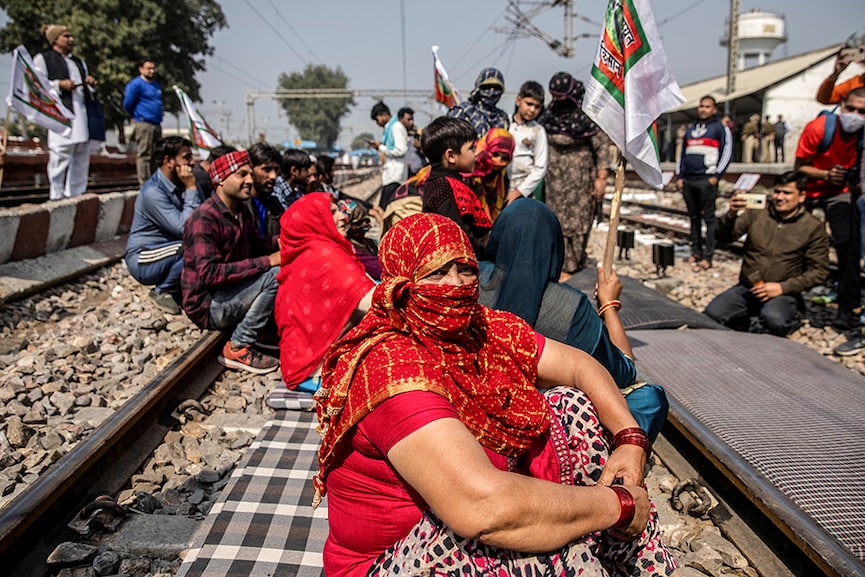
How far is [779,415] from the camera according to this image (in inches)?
125

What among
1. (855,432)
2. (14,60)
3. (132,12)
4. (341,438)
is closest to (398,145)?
(14,60)

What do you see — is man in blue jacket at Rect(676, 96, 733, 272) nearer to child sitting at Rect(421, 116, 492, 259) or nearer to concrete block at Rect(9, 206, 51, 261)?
child sitting at Rect(421, 116, 492, 259)

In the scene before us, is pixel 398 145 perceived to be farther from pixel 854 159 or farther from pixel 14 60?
pixel 854 159

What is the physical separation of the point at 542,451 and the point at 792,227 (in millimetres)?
4384

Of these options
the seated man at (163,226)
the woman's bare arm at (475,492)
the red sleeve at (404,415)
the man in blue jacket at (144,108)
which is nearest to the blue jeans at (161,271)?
the seated man at (163,226)

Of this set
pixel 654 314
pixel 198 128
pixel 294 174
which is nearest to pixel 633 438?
pixel 654 314

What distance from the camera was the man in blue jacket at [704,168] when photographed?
8.46 metres

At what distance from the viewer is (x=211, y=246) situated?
4625mm

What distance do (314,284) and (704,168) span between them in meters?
6.38

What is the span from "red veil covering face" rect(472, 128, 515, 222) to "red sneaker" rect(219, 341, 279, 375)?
1905 mm

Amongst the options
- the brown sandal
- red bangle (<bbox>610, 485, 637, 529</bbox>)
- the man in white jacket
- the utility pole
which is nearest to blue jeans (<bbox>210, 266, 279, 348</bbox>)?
red bangle (<bbox>610, 485, 637, 529</bbox>)

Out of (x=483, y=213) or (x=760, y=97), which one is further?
(x=760, y=97)

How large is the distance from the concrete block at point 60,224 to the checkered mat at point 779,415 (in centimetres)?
607

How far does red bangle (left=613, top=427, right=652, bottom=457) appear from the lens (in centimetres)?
204
